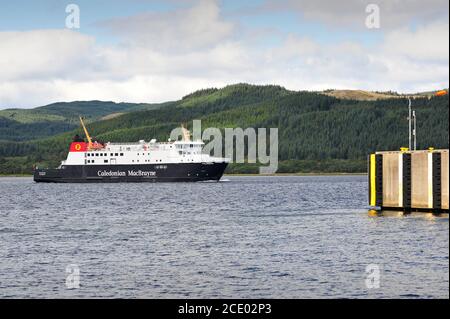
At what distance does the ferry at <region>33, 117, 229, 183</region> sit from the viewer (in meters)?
152

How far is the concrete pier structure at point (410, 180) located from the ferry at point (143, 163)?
85.1m

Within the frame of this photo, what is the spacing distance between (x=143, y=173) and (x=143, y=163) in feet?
6.64

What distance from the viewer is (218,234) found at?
54.6 m

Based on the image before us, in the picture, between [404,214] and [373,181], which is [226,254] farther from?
[373,181]

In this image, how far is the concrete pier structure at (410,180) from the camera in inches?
2267

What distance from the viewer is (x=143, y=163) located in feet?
513

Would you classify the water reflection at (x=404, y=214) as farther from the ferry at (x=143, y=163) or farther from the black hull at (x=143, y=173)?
the ferry at (x=143, y=163)

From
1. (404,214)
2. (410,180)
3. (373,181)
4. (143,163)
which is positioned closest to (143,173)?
(143,163)

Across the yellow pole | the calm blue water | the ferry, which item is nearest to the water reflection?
the calm blue water

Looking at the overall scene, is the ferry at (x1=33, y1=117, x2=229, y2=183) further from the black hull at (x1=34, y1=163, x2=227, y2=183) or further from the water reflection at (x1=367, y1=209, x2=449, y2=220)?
the water reflection at (x1=367, y1=209, x2=449, y2=220)

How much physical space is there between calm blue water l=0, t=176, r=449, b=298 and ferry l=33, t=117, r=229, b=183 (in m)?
77.5

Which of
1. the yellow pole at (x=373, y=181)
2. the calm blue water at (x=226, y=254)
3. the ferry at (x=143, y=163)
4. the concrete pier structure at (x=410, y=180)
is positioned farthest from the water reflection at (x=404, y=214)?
the ferry at (x=143, y=163)
